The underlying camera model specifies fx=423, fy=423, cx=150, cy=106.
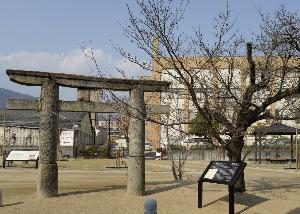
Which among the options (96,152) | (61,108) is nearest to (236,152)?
(61,108)

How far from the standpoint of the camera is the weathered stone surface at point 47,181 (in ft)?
40.6

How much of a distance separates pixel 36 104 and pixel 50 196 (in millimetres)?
2775

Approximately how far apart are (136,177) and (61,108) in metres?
3.10

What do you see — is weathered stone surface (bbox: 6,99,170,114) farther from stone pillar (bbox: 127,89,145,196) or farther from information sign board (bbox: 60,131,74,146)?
information sign board (bbox: 60,131,74,146)

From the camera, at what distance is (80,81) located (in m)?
13.1

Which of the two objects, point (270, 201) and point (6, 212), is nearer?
point (6, 212)

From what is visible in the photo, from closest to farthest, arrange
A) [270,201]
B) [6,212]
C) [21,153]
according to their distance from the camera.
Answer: [6,212] → [270,201] → [21,153]

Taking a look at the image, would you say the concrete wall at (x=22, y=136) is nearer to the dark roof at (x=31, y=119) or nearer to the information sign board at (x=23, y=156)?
the dark roof at (x=31, y=119)

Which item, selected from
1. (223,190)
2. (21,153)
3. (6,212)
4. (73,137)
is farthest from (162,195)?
(73,137)

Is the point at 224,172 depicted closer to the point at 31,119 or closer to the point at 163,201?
the point at 163,201

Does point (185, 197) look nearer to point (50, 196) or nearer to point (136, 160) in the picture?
point (136, 160)

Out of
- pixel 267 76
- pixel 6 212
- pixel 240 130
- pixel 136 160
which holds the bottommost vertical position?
pixel 6 212

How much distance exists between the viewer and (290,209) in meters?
10.9

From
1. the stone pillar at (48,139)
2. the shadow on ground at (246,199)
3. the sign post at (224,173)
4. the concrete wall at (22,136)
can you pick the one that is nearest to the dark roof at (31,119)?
the concrete wall at (22,136)
